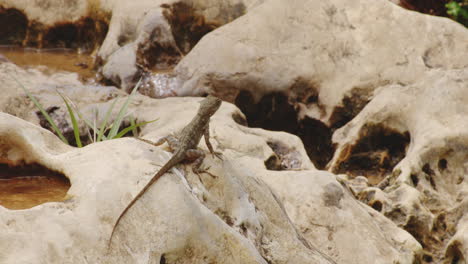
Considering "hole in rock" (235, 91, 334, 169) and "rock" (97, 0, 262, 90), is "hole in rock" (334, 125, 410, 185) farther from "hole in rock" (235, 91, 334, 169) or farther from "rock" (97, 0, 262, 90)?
"rock" (97, 0, 262, 90)

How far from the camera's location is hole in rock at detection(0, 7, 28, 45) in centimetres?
1095

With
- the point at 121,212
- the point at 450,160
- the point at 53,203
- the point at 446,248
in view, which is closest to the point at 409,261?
the point at 446,248

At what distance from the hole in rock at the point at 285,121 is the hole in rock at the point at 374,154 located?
583 mm

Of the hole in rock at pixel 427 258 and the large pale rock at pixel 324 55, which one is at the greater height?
the large pale rock at pixel 324 55

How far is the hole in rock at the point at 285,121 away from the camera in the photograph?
8.72 m

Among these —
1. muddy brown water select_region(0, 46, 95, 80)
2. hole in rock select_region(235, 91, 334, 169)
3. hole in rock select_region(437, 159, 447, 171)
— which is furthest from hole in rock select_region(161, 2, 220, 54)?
hole in rock select_region(437, 159, 447, 171)

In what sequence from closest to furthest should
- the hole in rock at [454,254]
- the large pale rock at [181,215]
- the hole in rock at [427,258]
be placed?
the large pale rock at [181,215] → the hole in rock at [454,254] → the hole in rock at [427,258]

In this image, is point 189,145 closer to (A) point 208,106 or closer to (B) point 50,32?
(A) point 208,106

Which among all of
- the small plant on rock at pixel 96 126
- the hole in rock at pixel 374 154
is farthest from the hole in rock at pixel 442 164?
the small plant on rock at pixel 96 126

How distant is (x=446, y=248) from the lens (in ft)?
21.1

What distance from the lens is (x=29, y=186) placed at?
4.21 meters

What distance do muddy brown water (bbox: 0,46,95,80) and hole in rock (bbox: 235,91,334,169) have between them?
9.95ft

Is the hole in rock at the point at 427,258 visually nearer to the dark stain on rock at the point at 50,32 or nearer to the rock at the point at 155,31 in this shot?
the rock at the point at 155,31

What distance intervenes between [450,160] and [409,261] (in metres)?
1.92
